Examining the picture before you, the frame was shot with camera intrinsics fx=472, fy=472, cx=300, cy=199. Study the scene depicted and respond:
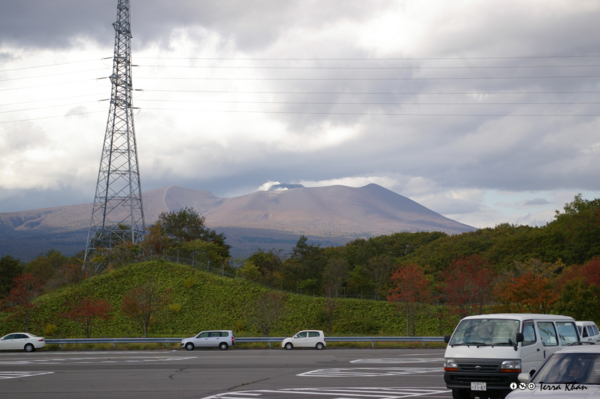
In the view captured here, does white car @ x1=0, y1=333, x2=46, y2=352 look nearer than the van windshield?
No

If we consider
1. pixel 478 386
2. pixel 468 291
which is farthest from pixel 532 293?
pixel 478 386

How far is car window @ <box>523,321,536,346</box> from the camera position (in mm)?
10501

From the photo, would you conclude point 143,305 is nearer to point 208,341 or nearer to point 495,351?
point 208,341

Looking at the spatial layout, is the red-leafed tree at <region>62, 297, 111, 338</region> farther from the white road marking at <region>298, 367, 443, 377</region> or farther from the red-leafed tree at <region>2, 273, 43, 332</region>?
the white road marking at <region>298, 367, 443, 377</region>

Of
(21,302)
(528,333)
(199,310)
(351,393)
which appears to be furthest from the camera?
(199,310)

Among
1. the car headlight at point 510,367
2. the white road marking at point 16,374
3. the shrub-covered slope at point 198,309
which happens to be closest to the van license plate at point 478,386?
the car headlight at point 510,367

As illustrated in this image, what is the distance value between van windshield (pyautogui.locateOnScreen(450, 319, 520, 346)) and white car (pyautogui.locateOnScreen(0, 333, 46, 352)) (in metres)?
29.2

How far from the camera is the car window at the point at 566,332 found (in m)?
11.6

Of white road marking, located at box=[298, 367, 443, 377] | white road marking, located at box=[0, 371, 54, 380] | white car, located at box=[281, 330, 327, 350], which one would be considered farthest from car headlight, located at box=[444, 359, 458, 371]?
white car, located at box=[281, 330, 327, 350]

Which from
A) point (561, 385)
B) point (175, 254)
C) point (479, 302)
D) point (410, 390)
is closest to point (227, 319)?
point (175, 254)

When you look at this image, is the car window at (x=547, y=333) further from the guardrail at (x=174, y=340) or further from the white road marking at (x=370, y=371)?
the guardrail at (x=174, y=340)

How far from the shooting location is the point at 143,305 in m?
37.9

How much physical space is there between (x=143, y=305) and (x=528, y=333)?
32960 millimetres

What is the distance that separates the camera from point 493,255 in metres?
69.1
